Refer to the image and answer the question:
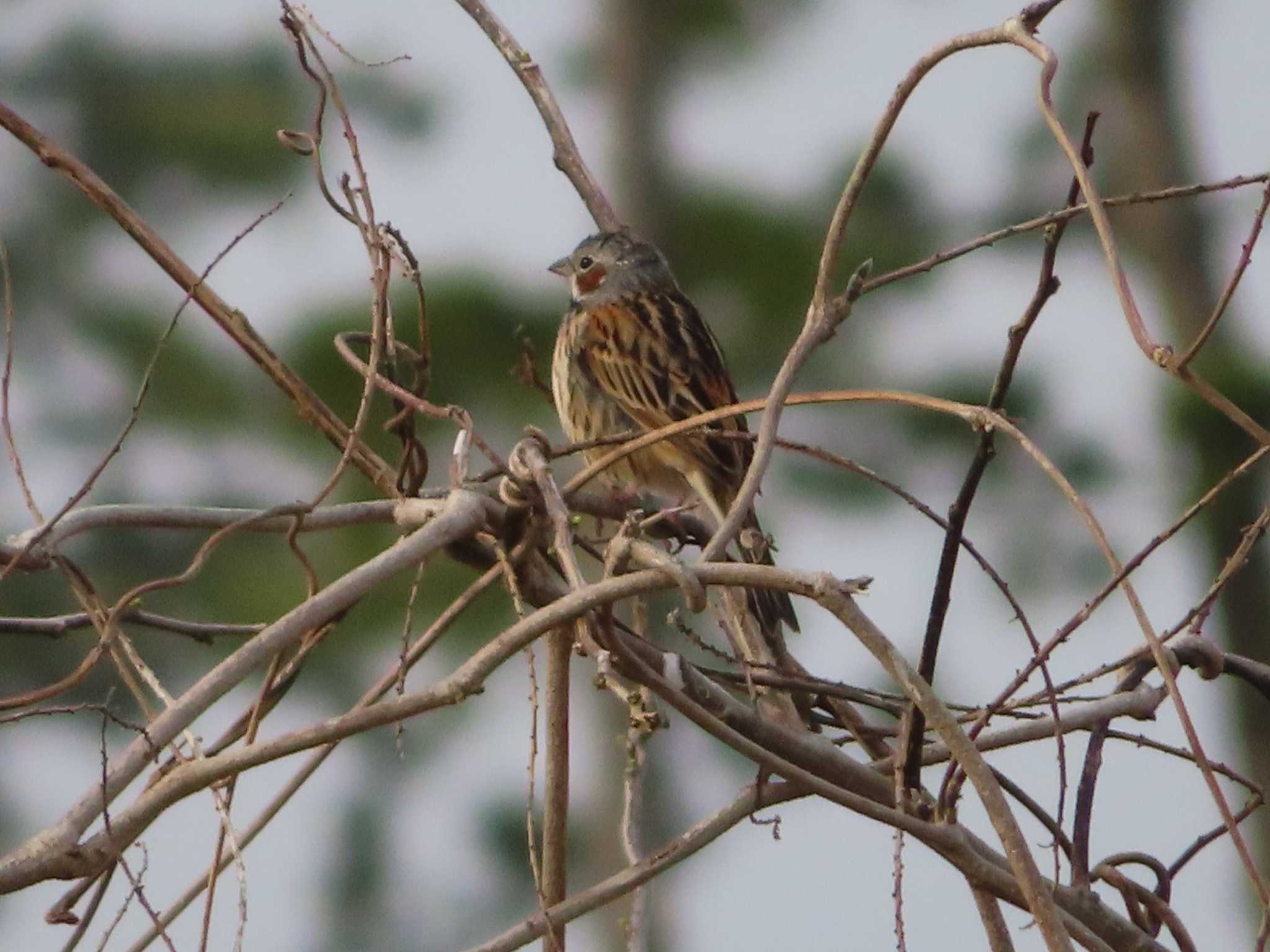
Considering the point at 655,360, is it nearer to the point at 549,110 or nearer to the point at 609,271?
the point at 609,271

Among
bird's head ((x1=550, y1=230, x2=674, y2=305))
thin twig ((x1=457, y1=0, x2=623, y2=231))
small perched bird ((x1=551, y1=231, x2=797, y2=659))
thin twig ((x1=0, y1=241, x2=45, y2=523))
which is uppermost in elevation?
bird's head ((x1=550, y1=230, x2=674, y2=305))

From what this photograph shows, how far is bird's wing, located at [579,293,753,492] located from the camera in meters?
3.81

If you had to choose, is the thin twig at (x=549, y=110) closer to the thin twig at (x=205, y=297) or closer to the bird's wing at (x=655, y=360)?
the thin twig at (x=205, y=297)

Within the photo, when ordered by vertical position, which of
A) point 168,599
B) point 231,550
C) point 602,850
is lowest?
point 602,850

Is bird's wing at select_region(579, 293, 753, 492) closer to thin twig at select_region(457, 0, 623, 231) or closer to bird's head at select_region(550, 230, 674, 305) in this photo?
bird's head at select_region(550, 230, 674, 305)

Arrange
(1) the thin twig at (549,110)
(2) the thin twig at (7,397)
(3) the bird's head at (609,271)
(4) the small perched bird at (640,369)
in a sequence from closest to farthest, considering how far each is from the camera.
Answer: (2) the thin twig at (7,397), (1) the thin twig at (549,110), (4) the small perched bird at (640,369), (3) the bird's head at (609,271)

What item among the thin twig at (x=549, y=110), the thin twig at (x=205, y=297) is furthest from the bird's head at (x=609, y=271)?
the thin twig at (x=205, y=297)

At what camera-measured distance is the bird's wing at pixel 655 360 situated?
381cm

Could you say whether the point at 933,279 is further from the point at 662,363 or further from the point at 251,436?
the point at 662,363

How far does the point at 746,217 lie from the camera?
12.4m

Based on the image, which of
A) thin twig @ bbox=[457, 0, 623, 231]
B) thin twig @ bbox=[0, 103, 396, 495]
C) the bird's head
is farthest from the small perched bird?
thin twig @ bbox=[0, 103, 396, 495]

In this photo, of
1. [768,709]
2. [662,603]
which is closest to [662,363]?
[768,709]

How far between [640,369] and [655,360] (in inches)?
2.3

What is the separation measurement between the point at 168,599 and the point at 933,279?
493 cm
